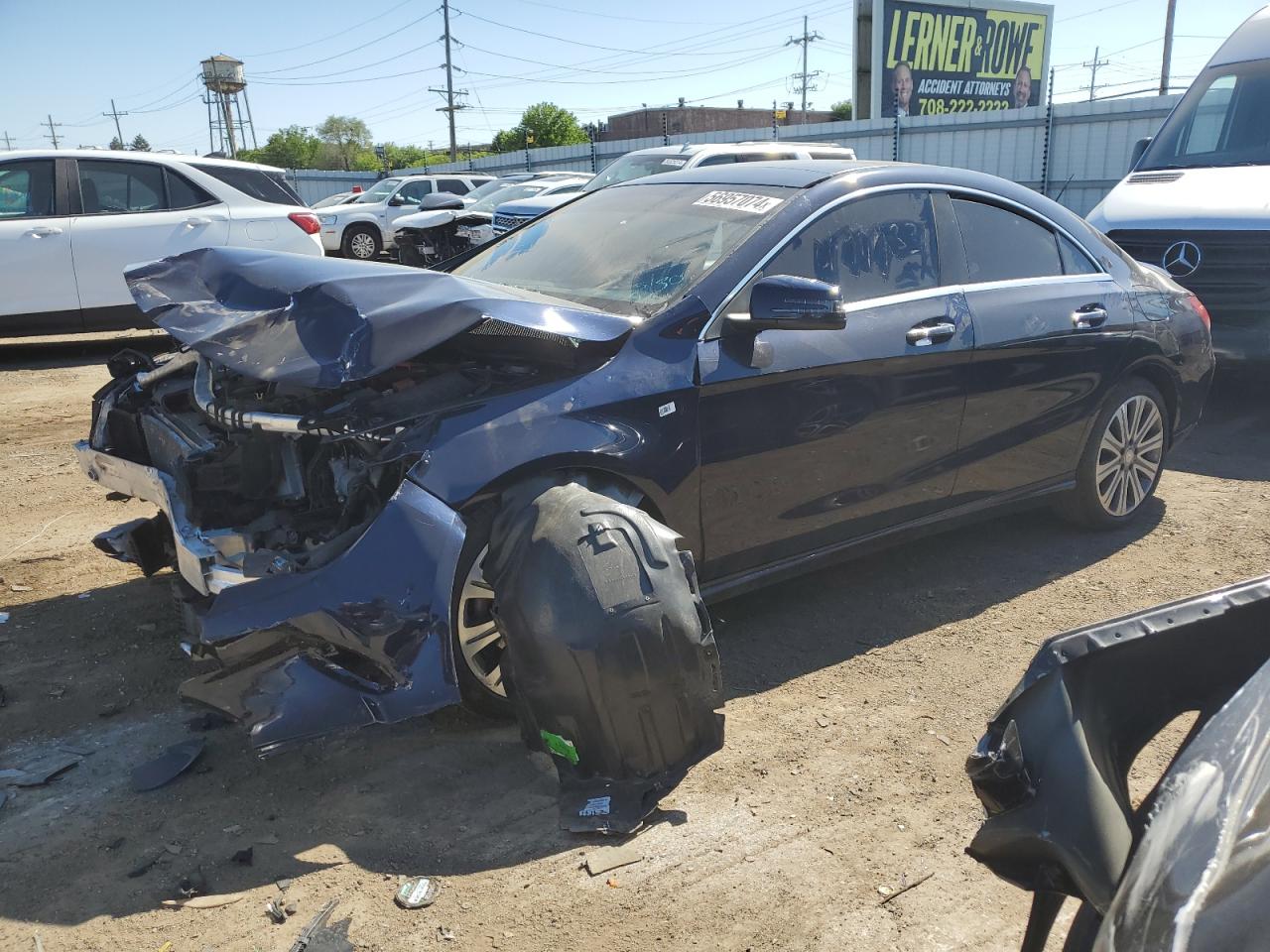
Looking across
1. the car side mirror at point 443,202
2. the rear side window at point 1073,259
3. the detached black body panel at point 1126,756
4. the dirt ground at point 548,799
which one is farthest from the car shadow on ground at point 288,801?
the car side mirror at point 443,202

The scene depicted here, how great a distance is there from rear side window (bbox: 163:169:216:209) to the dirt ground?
592 centimetres

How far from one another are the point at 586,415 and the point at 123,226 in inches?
313

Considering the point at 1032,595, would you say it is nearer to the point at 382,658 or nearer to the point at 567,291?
the point at 567,291

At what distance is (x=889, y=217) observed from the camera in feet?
13.3

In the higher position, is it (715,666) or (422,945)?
(715,666)

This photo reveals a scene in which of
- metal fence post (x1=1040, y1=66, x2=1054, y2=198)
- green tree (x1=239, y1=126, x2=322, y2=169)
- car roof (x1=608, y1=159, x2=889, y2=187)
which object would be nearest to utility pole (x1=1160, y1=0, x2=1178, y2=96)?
metal fence post (x1=1040, y1=66, x2=1054, y2=198)

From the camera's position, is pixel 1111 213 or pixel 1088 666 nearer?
pixel 1088 666

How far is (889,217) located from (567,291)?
4.38 feet

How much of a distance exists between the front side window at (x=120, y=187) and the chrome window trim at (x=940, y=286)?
7850mm

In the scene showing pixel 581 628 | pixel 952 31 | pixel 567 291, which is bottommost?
pixel 581 628

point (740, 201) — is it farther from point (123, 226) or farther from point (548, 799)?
point (123, 226)

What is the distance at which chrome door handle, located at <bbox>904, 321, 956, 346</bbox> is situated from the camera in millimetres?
3951

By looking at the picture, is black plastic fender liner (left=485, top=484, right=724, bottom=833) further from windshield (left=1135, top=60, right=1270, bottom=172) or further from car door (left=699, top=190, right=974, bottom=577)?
windshield (left=1135, top=60, right=1270, bottom=172)

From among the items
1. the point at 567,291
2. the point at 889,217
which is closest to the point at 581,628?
the point at 567,291
